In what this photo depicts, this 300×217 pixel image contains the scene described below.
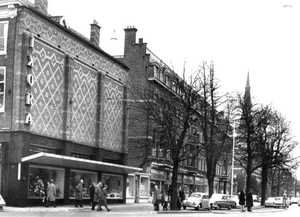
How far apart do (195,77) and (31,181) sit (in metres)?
15.6

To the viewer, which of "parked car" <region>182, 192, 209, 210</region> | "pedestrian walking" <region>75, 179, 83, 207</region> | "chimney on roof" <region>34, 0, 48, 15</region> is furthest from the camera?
"parked car" <region>182, 192, 209, 210</region>

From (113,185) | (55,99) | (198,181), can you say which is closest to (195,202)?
(113,185)

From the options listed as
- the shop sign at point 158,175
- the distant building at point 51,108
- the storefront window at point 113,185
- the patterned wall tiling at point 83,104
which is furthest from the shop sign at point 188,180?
the patterned wall tiling at point 83,104

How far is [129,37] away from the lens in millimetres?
59688

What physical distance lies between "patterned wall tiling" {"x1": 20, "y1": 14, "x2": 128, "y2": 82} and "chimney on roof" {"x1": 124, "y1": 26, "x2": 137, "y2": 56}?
13958 millimetres

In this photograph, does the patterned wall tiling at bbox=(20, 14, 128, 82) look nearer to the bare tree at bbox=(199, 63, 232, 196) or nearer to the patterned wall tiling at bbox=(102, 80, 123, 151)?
the patterned wall tiling at bbox=(102, 80, 123, 151)

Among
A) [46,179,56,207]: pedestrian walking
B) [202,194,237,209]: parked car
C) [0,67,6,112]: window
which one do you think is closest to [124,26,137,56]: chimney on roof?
[202,194,237,209]: parked car

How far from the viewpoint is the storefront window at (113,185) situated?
41.9 m

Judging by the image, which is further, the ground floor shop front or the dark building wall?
the dark building wall

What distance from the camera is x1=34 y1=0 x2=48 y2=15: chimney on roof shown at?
37000 mm

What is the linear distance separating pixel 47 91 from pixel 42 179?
5942 mm

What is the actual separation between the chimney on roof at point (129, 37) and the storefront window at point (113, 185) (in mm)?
20237

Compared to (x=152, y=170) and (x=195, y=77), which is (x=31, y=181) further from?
(x=152, y=170)

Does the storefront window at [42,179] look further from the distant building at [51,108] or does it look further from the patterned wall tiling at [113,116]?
the patterned wall tiling at [113,116]
